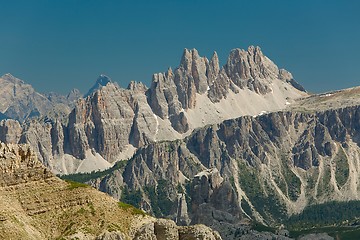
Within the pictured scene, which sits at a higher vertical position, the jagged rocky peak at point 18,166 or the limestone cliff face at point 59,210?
the jagged rocky peak at point 18,166

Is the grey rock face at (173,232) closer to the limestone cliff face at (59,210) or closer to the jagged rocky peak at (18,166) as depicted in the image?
the limestone cliff face at (59,210)

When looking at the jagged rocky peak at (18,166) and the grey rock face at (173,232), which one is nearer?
the jagged rocky peak at (18,166)

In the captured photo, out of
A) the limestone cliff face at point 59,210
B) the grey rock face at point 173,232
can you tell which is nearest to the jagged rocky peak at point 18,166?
the limestone cliff face at point 59,210

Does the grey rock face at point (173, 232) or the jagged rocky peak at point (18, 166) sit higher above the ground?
the jagged rocky peak at point (18, 166)

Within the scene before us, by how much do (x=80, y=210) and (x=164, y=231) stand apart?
12130 mm

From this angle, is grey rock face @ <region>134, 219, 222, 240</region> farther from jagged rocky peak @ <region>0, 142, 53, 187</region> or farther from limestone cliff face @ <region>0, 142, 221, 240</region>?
jagged rocky peak @ <region>0, 142, 53, 187</region>

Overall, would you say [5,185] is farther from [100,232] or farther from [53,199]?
[100,232]

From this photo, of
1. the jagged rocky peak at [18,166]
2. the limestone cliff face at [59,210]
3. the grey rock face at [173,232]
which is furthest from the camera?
the grey rock face at [173,232]

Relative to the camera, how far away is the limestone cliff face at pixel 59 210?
84375mm

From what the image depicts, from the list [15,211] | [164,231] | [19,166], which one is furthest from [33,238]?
[164,231]

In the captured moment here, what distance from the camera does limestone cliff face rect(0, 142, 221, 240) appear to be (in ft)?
277

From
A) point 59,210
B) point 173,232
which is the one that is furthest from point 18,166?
point 173,232

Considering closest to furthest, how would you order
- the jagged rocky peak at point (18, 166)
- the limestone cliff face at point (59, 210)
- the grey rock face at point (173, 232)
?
1. the limestone cliff face at point (59, 210)
2. the jagged rocky peak at point (18, 166)
3. the grey rock face at point (173, 232)

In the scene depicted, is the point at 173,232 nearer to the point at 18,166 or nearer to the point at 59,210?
the point at 59,210
